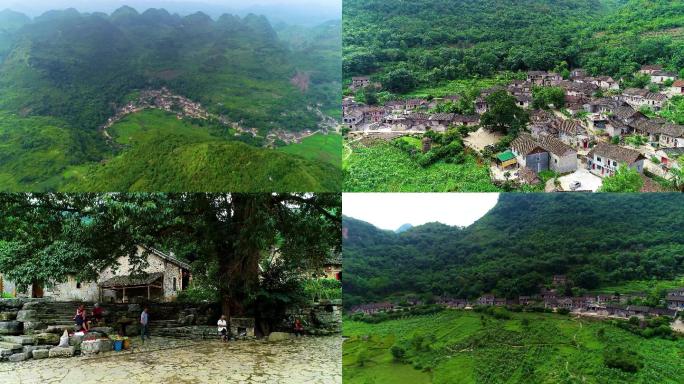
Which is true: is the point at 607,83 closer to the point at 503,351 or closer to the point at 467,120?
the point at 467,120

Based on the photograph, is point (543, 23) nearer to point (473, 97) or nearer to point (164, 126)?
point (473, 97)

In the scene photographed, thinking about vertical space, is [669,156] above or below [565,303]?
above

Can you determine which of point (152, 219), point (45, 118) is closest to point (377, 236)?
point (152, 219)

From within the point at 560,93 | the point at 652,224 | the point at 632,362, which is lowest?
the point at 632,362

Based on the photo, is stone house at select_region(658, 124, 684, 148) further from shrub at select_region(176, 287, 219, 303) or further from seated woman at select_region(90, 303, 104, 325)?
seated woman at select_region(90, 303, 104, 325)

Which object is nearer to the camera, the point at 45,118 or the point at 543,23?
the point at 543,23

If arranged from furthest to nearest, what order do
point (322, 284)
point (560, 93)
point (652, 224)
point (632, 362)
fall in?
1. point (322, 284)
2. point (560, 93)
3. point (652, 224)
4. point (632, 362)

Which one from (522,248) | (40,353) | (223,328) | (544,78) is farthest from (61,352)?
(544,78)
